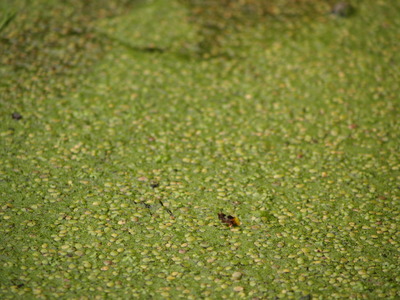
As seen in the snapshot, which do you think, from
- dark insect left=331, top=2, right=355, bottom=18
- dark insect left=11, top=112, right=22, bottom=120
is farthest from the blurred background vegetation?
dark insect left=11, top=112, right=22, bottom=120

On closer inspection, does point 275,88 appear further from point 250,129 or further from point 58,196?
point 58,196

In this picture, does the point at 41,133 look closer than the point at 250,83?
Yes

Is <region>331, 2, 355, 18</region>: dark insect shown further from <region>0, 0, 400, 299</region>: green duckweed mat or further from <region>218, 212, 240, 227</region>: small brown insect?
<region>218, 212, 240, 227</region>: small brown insect

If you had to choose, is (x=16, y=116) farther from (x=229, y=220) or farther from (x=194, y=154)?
(x=229, y=220)

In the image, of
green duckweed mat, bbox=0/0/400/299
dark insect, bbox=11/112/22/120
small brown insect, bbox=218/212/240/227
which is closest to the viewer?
green duckweed mat, bbox=0/0/400/299

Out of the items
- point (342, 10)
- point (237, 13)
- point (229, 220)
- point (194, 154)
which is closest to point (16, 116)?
point (194, 154)

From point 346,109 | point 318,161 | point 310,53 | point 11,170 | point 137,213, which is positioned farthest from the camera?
point 310,53

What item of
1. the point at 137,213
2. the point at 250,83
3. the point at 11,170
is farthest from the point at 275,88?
the point at 11,170

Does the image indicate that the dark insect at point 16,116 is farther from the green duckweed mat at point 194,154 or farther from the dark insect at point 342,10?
the dark insect at point 342,10
